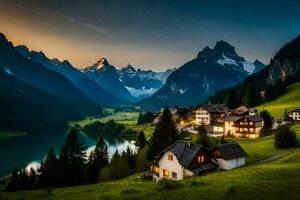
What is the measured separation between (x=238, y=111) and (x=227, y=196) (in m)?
138

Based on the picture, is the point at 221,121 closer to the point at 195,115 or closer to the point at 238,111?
the point at 238,111

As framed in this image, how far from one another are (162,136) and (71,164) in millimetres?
24752

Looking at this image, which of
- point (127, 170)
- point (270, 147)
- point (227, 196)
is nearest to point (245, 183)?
point (227, 196)

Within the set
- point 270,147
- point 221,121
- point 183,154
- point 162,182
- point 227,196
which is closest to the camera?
A: point 227,196

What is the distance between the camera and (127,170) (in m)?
96.2

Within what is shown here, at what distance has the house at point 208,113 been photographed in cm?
17538

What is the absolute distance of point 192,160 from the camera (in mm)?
62094

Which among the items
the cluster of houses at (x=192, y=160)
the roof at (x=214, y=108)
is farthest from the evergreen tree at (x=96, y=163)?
the roof at (x=214, y=108)

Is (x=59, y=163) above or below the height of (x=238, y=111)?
below

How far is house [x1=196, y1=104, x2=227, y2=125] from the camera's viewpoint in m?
175

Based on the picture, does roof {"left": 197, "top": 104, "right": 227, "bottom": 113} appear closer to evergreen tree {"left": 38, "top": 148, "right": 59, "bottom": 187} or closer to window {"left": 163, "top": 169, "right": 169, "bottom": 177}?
evergreen tree {"left": 38, "top": 148, "right": 59, "bottom": 187}

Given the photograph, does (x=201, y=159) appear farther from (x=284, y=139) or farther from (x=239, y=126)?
(x=239, y=126)

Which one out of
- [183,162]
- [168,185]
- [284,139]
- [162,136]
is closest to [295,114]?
[284,139]

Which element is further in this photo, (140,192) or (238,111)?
(238,111)
